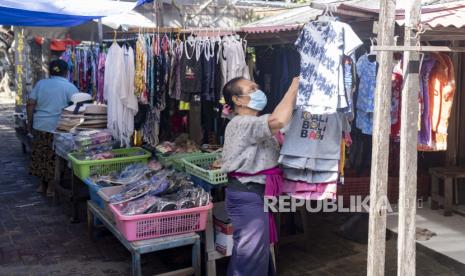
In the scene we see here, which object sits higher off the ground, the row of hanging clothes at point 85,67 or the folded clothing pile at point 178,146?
the row of hanging clothes at point 85,67

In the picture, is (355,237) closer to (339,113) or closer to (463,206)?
(463,206)

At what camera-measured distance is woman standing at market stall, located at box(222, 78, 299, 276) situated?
12.5 feet

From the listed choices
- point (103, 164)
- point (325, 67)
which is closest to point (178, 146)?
point (103, 164)

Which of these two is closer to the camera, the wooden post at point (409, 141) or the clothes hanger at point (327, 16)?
the wooden post at point (409, 141)

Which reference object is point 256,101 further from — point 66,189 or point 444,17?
point 66,189

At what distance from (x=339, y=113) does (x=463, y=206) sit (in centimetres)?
343

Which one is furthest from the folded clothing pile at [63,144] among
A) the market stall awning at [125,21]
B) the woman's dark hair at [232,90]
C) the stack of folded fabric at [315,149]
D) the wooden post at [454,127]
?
the wooden post at [454,127]

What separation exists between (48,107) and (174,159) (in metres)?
2.56

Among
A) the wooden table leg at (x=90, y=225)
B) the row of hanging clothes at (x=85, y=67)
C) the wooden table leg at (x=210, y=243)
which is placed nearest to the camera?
the wooden table leg at (x=210, y=243)

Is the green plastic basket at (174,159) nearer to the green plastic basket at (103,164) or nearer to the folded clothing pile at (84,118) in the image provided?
the green plastic basket at (103,164)

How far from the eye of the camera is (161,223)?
167 inches

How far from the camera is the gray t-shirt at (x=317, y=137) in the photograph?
3.77m

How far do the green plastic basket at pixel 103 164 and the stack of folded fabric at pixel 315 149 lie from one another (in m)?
2.51

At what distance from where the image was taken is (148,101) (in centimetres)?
594
